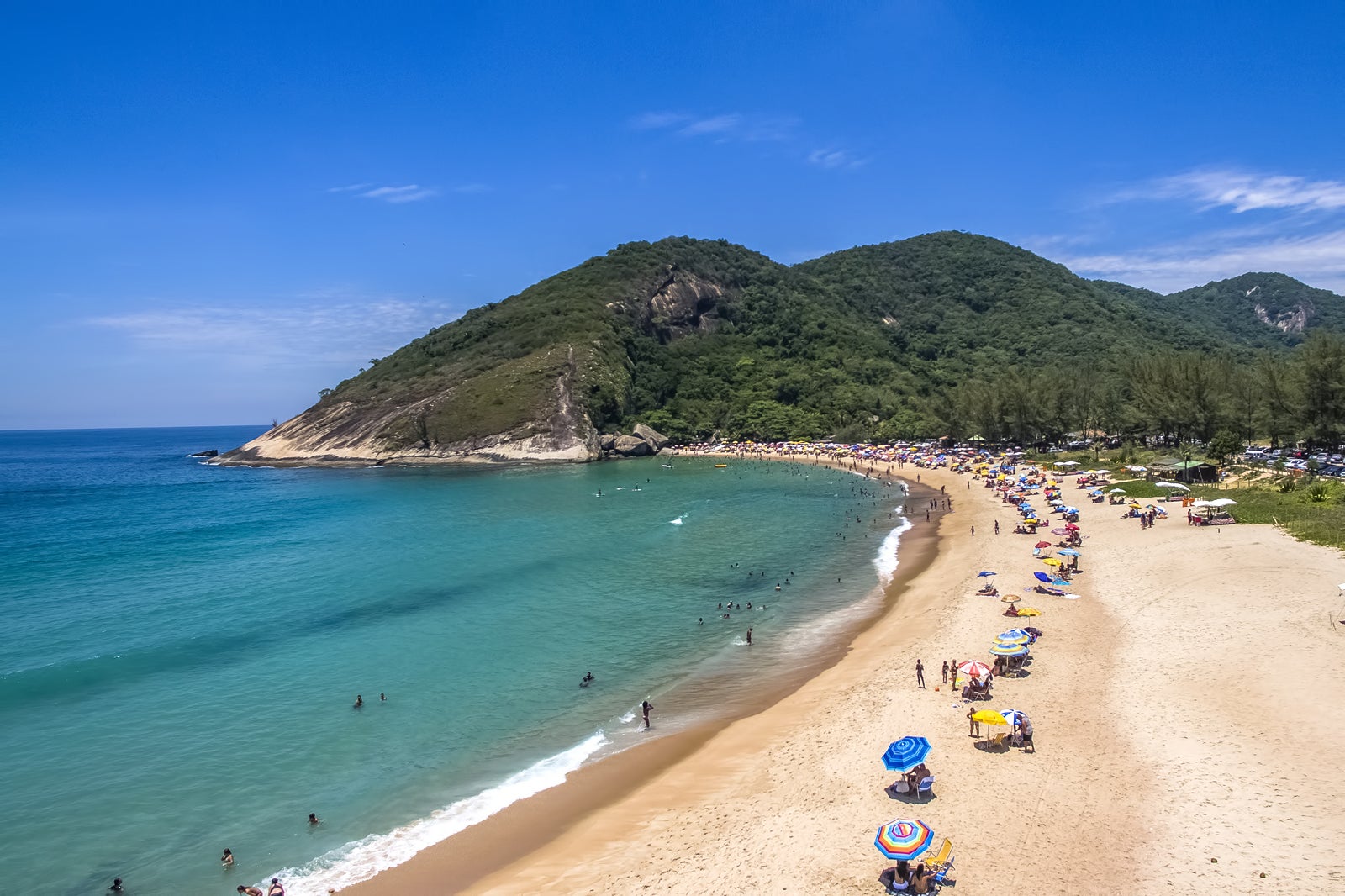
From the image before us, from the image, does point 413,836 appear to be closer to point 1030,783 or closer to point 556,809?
point 556,809

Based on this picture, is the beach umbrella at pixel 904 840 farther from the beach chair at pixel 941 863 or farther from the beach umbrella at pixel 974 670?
the beach umbrella at pixel 974 670

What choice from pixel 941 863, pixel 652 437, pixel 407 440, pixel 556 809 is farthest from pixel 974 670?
pixel 407 440

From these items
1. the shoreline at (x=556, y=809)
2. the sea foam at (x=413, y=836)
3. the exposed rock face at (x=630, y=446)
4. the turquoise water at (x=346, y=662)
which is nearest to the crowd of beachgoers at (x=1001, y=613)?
the shoreline at (x=556, y=809)

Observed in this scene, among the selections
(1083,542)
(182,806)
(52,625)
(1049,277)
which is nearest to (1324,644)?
(1083,542)

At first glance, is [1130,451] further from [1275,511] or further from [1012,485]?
[1275,511]

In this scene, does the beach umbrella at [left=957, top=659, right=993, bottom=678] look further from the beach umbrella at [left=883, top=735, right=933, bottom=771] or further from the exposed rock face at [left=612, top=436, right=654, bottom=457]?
the exposed rock face at [left=612, top=436, right=654, bottom=457]

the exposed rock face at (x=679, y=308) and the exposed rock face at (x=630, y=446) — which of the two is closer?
the exposed rock face at (x=630, y=446)
